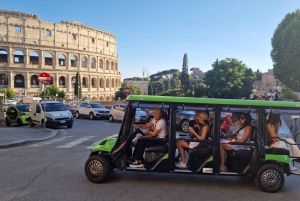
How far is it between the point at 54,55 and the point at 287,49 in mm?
57992

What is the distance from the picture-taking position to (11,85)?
219 feet

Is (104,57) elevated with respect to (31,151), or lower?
elevated

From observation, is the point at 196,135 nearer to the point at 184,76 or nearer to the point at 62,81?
the point at 184,76

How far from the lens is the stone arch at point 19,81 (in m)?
69.0

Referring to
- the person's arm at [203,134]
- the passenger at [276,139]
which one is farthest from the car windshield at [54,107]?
the passenger at [276,139]

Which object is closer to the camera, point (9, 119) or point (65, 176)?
point (65, 176)

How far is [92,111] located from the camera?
82.7 feet

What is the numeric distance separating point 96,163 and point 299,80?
39272mm

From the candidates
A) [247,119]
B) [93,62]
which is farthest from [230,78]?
[247,119]

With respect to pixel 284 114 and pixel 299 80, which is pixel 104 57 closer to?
pixel 299 80

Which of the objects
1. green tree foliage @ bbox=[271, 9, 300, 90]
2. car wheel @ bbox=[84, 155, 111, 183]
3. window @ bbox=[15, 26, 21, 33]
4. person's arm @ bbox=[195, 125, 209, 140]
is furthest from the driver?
window @ bbox=[15, 26, 21, 33]

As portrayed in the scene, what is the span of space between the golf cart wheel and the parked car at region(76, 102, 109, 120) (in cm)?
2021

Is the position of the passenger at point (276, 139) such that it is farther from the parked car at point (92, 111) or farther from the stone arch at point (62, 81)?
the stone arch at point (62, 81)

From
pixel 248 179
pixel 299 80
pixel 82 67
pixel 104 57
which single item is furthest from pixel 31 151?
pixel 104 57
